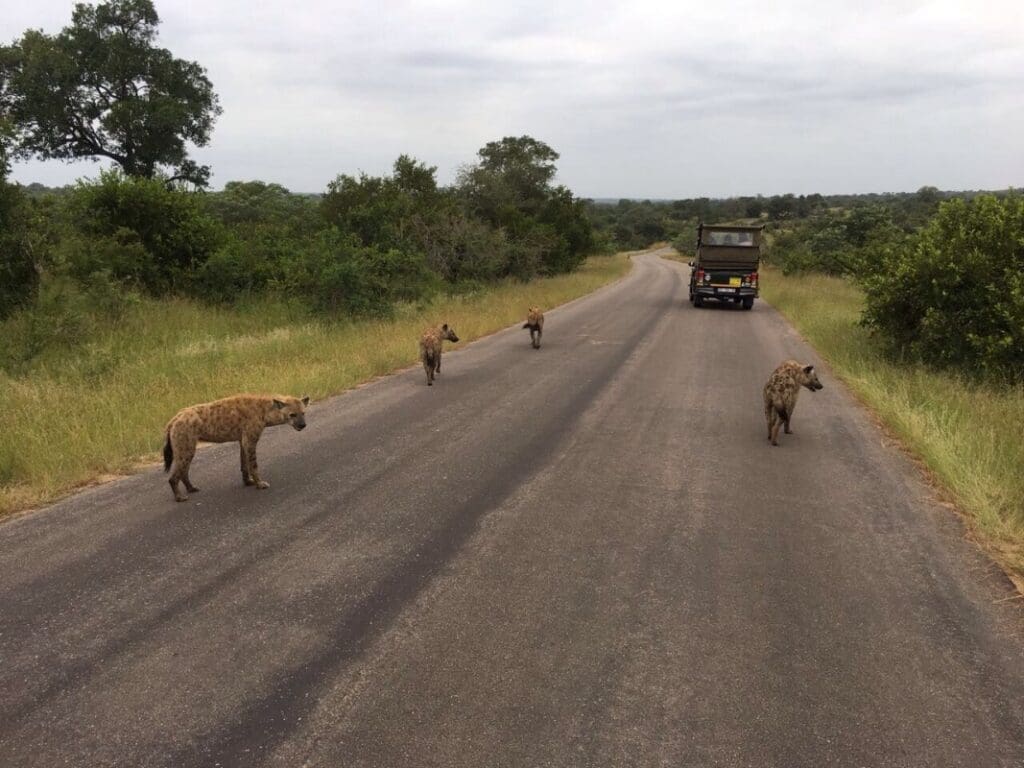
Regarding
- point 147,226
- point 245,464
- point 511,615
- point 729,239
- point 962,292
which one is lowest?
point 511,615

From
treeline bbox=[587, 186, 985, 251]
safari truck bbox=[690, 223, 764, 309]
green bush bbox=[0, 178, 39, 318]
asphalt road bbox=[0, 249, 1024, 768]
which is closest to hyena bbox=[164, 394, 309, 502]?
asphalt road bbox=[0, 249, 1024, 768]

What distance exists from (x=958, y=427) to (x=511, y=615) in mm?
6881

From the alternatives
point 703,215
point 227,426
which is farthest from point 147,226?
point 703,215

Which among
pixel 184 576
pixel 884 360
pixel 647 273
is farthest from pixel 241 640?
pixel 647 273

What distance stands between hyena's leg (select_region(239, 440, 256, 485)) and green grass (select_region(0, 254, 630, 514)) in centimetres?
146

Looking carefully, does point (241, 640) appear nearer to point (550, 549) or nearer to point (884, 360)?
point (550, 549)

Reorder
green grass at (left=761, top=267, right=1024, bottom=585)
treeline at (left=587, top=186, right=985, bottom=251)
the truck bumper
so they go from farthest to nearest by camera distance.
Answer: treeline at (left=587, top=186, right=985, bottom=251) < the truck bumper < green grass at (left=761, top=267, right=1024, bottom=585)

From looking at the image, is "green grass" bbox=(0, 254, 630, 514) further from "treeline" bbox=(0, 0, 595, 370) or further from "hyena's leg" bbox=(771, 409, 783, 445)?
"hyena's leg" bbox=(771, 409, 783, 445)

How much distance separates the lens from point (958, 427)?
27.0 ft

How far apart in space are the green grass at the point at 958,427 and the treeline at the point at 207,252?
1195 cm

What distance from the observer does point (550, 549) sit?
203 inches

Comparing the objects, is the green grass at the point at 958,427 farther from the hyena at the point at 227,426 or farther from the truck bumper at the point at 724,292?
the truck bumper at the point at 724,292

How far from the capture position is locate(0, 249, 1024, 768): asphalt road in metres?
3.19

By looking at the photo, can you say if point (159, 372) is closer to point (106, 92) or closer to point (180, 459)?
point (180, 459)
